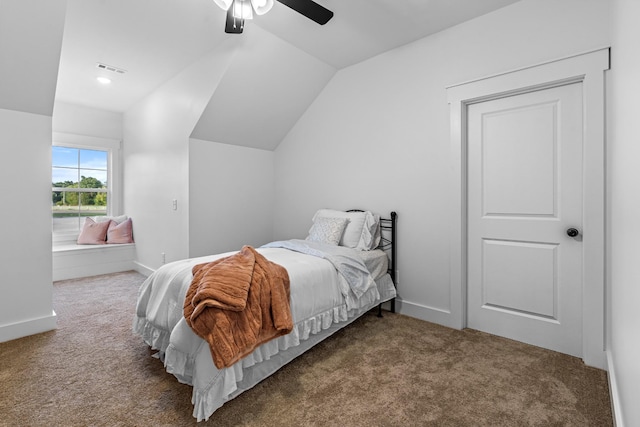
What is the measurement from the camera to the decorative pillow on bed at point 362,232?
2945 mm

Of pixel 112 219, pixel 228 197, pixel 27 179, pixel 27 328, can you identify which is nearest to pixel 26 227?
pixel 27 179

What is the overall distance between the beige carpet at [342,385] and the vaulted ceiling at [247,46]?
2376 millimetres

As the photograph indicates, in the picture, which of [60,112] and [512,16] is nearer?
[512,16]

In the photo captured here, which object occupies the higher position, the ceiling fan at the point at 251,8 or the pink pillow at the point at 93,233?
the ceiling fan at the point at 251,8

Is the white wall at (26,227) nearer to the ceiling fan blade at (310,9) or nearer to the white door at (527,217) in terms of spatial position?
the ceiling fan blade at (310,9)

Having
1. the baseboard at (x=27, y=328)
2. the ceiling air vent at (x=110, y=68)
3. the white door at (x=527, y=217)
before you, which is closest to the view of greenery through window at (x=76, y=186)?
the ceiling air vent at (x=110, y=68)

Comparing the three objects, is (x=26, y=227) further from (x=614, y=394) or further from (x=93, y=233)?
(x=614, y=394)

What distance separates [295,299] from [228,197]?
224 cm

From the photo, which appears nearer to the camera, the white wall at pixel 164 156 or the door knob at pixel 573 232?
the door knob at pixel 573 232

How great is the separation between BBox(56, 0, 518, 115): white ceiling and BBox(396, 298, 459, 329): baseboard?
247 centimetres

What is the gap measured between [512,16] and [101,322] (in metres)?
4.23

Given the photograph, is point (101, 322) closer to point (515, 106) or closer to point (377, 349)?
point (377, 349)

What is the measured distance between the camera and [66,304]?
3.23 meters

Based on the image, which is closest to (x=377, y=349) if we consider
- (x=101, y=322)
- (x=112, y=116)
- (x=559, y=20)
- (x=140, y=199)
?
(x=101, y=322)
